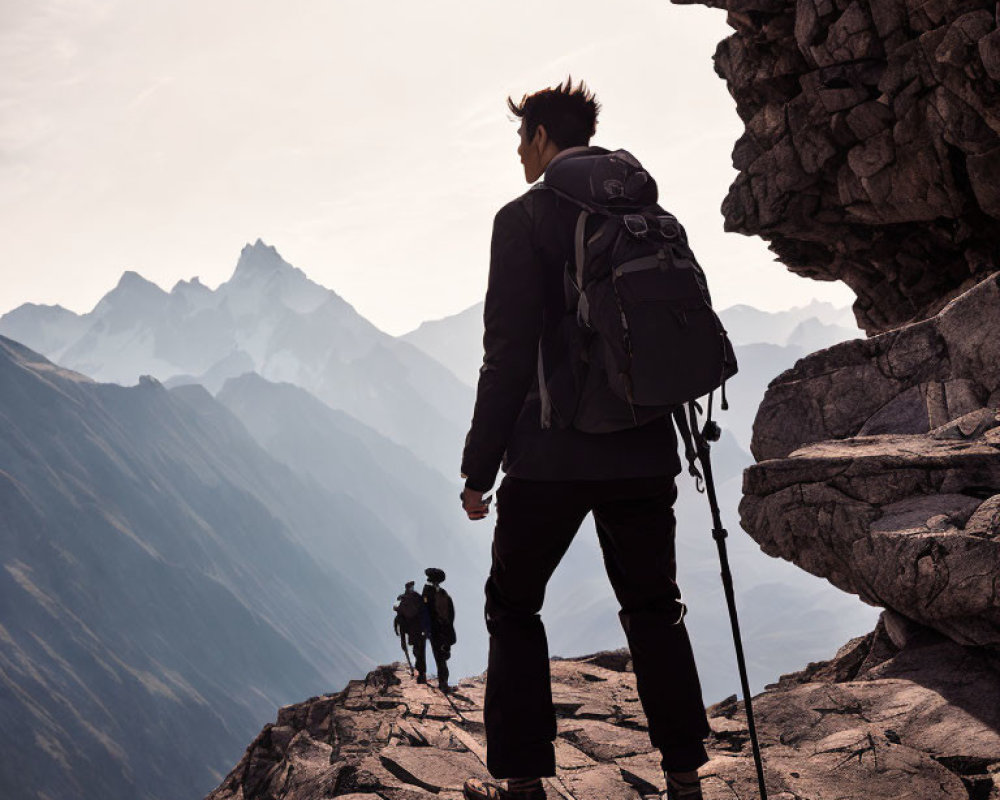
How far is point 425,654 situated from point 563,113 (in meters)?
11.1

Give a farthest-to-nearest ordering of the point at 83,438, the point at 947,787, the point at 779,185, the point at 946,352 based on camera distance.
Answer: the point at 83,438 → the point at 779,185 → the point at 946,352 → the point at 947,787

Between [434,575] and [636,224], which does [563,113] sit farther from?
[434,575]

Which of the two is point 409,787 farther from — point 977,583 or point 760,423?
point 760,423

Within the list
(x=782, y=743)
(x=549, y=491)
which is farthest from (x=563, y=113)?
(x=782, y=743)

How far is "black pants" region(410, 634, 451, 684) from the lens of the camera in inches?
512

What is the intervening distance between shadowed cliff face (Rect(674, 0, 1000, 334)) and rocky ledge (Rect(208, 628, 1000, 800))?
40.2 feet

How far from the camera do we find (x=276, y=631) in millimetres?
167000

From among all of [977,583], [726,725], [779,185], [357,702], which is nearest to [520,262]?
[977,583]

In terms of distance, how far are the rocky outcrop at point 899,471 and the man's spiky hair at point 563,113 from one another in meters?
4.44

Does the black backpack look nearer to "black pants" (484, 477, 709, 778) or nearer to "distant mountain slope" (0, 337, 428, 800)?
A: "black pants" (484, 477, 709, 778)

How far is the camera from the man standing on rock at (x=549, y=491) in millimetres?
3268

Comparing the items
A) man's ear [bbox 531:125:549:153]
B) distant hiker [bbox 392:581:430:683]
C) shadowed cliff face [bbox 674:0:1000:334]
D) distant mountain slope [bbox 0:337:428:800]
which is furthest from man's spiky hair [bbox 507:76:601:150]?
distant mountain slope [bbox 0:337:428:800]

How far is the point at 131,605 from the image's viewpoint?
5635 inches

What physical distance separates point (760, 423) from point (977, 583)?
14.8 feet
